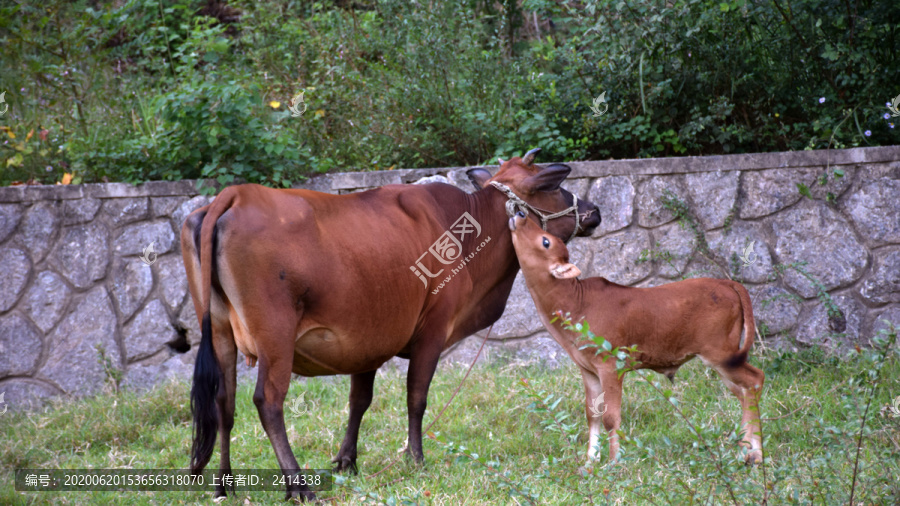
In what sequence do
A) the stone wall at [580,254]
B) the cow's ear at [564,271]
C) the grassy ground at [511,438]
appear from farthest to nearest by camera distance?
the stone wall at [580,254] < the cow's ear at [564,271] < the grassy ground at [511,438]

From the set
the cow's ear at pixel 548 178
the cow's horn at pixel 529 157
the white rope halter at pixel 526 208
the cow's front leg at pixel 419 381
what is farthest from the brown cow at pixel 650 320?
the cow's front leg at pixel 419 381

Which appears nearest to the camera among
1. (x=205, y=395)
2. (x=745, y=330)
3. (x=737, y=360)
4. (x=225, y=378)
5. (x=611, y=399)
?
(x=205, y=395)

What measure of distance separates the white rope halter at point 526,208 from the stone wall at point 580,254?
1425 mm

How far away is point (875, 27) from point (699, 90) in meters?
1.31

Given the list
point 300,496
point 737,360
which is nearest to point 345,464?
point 300,496

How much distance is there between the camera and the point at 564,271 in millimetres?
3701

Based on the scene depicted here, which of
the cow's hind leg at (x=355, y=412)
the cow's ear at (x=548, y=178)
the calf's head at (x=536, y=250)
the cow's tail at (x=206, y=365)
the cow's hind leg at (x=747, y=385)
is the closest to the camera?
the cow's tail at (x=206, y=365)

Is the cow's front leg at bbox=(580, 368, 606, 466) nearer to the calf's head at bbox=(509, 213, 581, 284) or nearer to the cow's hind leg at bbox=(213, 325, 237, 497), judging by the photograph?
the calf's head at bbox=(509, 213, 581, 284)

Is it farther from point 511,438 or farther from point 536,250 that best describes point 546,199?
point 511,438

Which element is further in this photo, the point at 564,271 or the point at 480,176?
the point at 480,176

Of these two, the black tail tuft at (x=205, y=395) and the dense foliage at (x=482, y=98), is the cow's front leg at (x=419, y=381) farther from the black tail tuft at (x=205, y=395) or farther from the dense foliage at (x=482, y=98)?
the dense foliage at (x=482, y=98)

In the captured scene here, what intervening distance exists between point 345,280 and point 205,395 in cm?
79

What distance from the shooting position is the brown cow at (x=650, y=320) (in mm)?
3822

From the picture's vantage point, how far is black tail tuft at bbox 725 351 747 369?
3.79 m
